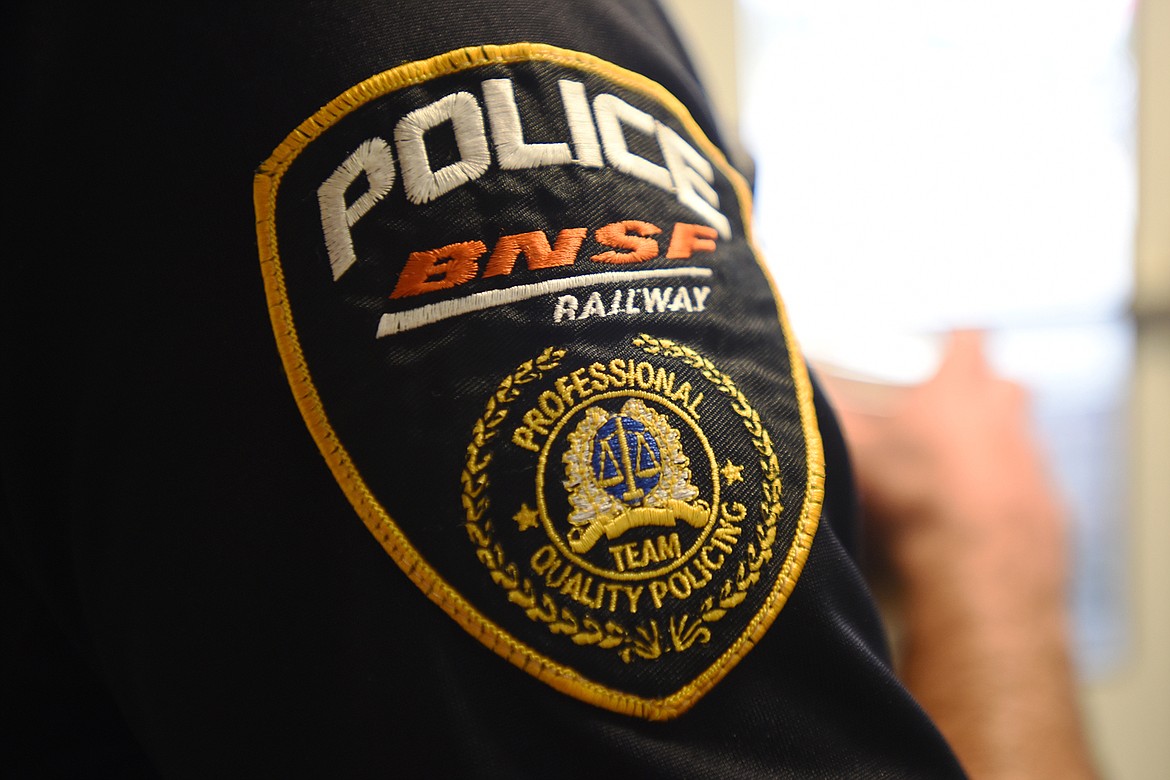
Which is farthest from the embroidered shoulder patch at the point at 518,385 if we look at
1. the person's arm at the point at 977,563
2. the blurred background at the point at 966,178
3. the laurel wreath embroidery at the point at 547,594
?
the blurred background at the point at 966,178

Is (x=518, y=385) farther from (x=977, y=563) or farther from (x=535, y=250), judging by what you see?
(x=977, y=563)

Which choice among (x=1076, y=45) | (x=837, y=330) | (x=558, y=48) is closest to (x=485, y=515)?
(x=558, y=48)

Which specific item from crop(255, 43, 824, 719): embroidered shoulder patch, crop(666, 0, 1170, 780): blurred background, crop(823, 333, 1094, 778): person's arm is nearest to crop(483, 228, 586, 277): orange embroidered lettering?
crop(255, 43, 824, 719): embroidered shoulder patch

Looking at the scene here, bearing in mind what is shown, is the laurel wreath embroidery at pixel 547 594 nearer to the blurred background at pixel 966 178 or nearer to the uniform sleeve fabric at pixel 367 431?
the uniform sleeve fabric at pixel 367 431

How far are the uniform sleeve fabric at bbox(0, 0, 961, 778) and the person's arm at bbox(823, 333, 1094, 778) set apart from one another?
14.2 inches

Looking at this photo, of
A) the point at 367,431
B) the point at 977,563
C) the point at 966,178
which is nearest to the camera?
the point at 367,431

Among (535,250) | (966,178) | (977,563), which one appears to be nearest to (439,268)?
(535,250)

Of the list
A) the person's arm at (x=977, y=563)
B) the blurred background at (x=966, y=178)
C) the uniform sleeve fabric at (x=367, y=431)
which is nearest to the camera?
the uniform sleeve fabric at (x=367, y=431)

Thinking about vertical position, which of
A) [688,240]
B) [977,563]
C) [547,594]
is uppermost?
[688,240]

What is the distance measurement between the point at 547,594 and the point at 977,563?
0.53 m

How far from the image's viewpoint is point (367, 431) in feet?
1.01

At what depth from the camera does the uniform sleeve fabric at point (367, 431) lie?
31 centimetres

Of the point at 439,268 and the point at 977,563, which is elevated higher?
the point at 439,268

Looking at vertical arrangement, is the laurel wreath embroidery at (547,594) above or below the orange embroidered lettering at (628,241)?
below
